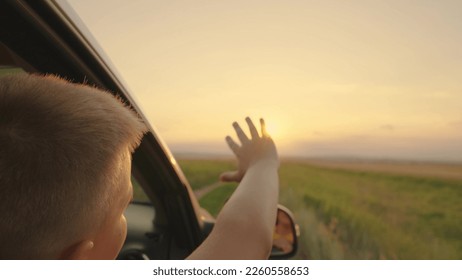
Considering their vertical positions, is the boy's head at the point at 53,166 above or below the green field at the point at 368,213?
above

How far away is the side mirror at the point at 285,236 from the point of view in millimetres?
1963

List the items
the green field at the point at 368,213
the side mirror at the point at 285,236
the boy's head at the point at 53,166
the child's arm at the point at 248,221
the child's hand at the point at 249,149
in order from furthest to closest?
the green field at the point at 368,213
the side mirror at the point at 285,236
the child's hand at the point at 249,149
the child's arm at the point at 248,221
the boy's head at the point at 53,166

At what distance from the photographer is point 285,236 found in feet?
6.90

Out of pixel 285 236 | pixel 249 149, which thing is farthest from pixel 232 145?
pixel 285 236

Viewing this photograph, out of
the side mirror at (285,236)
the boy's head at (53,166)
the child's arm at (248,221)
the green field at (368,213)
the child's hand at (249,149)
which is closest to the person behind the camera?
the boy's head at (53,166)

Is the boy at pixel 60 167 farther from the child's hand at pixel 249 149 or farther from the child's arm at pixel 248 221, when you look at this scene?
the child's hand at pixel 249 149

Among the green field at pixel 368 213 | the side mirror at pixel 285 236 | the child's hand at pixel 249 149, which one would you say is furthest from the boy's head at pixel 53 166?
the green field at pixel 368 213

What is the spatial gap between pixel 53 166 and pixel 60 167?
0.01 m

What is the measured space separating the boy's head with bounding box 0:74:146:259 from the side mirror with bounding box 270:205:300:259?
1.14 meters

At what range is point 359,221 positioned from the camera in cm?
1124

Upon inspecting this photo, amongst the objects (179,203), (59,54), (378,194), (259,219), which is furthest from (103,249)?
(378,194)

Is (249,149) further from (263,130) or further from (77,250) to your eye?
(77,250)

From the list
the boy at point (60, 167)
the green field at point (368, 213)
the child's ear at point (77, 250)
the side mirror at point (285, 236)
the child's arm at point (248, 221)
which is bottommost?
the green field at point (368, 213)

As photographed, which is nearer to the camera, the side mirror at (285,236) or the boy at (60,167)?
the boy at (60,167)
